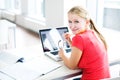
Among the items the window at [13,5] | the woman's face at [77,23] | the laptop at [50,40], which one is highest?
the window at [13,5]

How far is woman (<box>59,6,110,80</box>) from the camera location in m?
1.82

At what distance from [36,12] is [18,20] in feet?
2.47

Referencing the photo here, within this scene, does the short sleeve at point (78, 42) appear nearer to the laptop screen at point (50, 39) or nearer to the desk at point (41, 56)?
the desk at point (41, 56)

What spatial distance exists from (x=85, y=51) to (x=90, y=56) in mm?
54

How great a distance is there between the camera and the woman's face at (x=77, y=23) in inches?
74.9

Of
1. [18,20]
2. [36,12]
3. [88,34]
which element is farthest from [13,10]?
[88,34]

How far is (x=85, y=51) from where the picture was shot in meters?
1.83

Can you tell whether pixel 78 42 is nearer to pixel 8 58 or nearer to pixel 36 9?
pixel 8 58

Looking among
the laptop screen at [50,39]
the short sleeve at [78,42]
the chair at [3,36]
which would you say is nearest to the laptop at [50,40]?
the laptop screen at [50,39]

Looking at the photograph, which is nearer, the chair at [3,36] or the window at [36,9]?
the chair at [3,36]

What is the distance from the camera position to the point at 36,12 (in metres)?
5.74

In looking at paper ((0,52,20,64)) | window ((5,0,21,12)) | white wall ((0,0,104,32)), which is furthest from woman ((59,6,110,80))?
window ((5,0,21,12))

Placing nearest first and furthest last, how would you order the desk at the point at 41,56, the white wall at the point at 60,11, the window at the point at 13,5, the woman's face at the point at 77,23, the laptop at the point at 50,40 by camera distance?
the desk at the point at 41,56 → the woman's face at the point at 77,23 → the laptop at the point at 50,40 → the white wall at the point at 60,11 → the window at the point at 13,5

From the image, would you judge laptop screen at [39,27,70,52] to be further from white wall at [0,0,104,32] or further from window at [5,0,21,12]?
window at [5,0,21,12]
